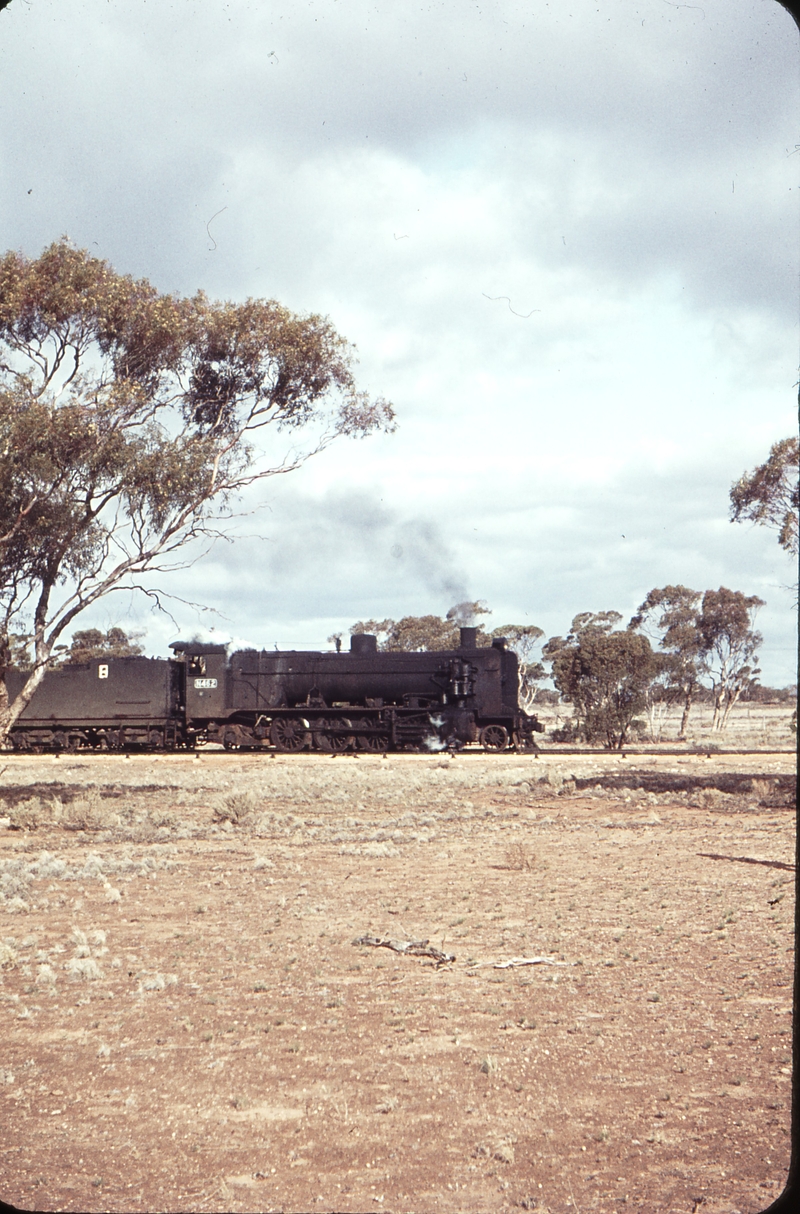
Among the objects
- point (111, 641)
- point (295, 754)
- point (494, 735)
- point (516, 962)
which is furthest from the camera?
point (111, 641)

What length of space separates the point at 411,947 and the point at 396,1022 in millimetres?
2424

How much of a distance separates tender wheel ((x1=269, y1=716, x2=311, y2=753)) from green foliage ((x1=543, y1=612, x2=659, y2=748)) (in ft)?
61.4

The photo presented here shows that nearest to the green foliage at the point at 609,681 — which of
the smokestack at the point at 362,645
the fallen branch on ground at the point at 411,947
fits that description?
the smokestack at the point at 362,645

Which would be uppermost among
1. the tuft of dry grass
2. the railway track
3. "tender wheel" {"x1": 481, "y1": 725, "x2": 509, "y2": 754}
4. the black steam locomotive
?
the black steam locomotive

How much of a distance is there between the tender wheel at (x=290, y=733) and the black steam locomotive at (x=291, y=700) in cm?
4

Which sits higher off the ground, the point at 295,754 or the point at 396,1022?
the point at 295,754

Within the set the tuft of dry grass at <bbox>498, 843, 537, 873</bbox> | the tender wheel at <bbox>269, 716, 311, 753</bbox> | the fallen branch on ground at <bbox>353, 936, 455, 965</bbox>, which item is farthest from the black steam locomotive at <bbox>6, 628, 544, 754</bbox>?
the fallen branch on ground at <bbox>353, 936, 455, 965</bbox>

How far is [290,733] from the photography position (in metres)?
39.3

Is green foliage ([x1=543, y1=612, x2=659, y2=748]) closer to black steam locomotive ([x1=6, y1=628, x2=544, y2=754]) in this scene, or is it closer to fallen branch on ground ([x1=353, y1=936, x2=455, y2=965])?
black steam locomotive ([x1=6, y1=628, x2=544, y2=754])

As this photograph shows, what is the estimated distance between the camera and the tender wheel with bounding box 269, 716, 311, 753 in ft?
129

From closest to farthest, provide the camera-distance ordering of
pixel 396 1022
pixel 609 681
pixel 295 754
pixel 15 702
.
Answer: pixel 396 1022 → pixel 15 702 → pixel 295 754 → pixel 609 681

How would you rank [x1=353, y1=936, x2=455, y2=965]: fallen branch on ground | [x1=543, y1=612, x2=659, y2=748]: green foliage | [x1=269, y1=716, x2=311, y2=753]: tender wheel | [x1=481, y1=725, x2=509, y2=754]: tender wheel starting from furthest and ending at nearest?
1. [x1=543, y1=612, x2=659, y2=748]: green foliage
2. [x1=481, y1=725, x2=509, y2=754]: tender wheel
3. [x1=269, y1=716, x2=311, y2=753]: tender wheel
4. [x1=353, y1=936, x2=455, y2=965]: fallen branch on ground

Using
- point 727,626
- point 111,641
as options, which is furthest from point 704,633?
point 111,641

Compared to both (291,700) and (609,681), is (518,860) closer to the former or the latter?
(291,700)
